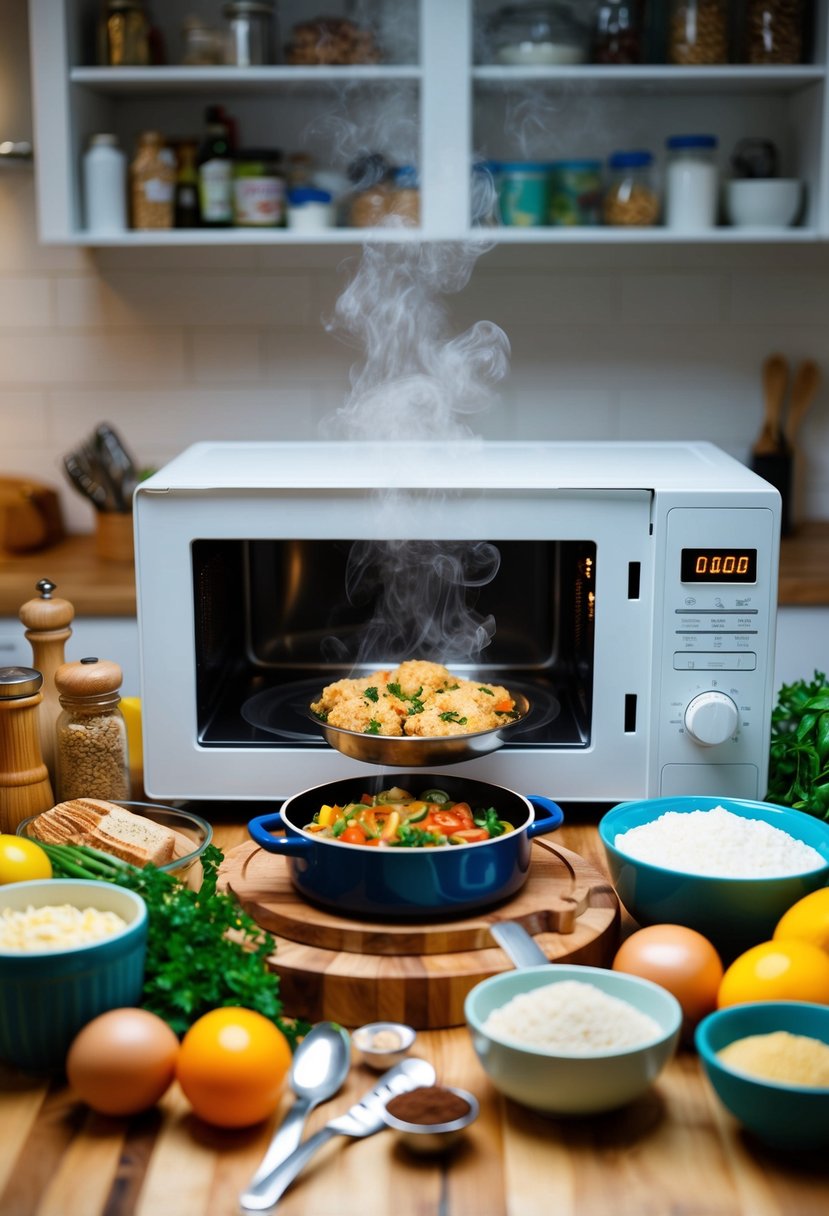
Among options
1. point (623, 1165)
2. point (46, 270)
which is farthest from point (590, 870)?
point (46, 270)

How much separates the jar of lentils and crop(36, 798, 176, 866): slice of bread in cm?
165

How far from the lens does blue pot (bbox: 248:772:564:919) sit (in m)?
0.90

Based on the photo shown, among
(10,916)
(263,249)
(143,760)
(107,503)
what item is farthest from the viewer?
(263,249)

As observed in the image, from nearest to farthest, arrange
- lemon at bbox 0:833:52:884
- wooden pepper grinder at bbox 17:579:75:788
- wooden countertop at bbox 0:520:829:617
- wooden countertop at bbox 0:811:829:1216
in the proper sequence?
wooden countertop at bbox 0:811:829:1216, lemon at bbox 0:833:52:884, wooden pepper grinder at bbox 17:579:75:788, wooden countertop at bbox 0:520:829:617

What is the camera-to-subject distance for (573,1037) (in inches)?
29.1

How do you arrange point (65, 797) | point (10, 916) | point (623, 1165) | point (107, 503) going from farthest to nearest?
point (107, 503), point (65, 797), point (10, 916), point (623, 1165)

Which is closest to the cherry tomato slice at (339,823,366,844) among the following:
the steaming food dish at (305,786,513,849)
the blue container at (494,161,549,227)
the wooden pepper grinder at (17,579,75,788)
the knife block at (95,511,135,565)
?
the steaming food dish at (305,786,513,849)

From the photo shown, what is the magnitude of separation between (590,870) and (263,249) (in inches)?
64.9

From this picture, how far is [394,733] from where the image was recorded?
1.14 m

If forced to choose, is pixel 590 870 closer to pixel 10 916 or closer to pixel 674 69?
pixel 10 916

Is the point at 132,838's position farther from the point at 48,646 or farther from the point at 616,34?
the point at 616,34

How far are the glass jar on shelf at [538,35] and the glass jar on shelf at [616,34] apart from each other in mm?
37

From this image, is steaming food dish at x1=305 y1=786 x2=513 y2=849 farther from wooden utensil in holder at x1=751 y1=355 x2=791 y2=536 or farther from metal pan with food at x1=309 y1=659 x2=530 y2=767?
wooden utensil in holder at x1=751 y1=355 x2=791 y2=536

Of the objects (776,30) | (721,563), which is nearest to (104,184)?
(776,30)
